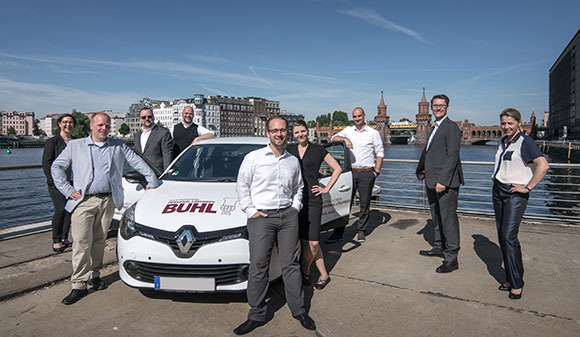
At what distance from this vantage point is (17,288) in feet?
12.4

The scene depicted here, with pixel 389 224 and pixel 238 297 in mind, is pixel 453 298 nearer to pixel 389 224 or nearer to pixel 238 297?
pixel 238 297

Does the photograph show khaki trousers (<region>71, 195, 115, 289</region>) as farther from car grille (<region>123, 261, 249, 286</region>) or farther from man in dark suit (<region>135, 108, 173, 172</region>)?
man in dark suit (<region>135, 108, 173, 172</region>)

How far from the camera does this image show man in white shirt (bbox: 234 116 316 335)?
3057 mm

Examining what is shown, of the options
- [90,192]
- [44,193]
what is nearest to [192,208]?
[90,192]

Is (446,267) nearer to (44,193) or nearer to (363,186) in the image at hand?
(363,186)

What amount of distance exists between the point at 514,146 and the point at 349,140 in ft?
6.96

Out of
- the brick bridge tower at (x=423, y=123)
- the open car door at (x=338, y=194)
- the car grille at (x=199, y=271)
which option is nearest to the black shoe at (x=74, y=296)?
the car grille at (x=199, y=271)

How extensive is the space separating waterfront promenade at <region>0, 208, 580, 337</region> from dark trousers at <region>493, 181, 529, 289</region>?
9.4 inches

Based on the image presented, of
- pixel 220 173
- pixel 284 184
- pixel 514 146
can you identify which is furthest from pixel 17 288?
pixel 514 146

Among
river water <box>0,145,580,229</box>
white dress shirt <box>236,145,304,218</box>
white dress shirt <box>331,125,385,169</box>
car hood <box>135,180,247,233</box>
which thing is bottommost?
river water <box>0,145,580,229</box>

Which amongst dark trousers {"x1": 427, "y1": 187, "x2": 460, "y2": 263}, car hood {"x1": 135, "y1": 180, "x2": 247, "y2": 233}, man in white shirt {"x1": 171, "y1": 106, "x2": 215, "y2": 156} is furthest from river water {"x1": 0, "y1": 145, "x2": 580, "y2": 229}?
car hood {"x1": 135, "y1": 180, "x2": 247, "y2": 233}

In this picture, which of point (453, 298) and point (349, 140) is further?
point (349, 140)

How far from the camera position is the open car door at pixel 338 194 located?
462cm

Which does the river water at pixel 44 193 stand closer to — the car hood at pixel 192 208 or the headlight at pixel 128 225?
the headlight at pixel 128 225
